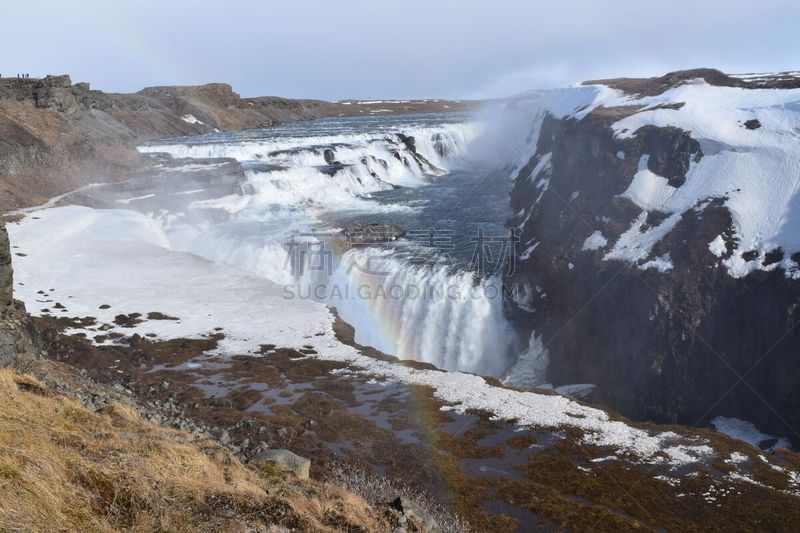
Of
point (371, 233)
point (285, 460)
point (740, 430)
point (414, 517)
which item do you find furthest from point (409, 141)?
point (414, 517)

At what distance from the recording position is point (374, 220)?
1640 inches

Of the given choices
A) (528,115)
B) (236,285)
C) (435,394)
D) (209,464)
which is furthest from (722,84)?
(528,115)

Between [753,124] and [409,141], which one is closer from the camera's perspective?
[753,124]

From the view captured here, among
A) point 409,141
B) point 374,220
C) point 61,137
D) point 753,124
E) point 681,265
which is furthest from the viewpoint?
point 409,141

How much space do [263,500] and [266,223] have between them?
3415 cm

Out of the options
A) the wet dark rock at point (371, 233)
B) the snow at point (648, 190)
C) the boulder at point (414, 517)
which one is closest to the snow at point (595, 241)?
the snow at point (648, 190)

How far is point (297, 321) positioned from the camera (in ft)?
83.1

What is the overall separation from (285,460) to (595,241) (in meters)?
Result: 20.7

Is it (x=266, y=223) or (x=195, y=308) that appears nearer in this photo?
(x=195, y=308)

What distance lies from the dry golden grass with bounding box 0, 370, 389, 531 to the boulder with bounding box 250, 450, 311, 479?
839 mm

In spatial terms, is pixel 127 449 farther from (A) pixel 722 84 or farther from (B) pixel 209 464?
(A) pixel 722 84

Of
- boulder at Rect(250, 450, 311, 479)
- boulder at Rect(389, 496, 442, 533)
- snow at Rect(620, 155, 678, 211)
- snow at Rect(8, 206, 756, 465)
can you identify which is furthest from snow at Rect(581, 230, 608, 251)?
boulder at Rect(389, 496, 442, 533)

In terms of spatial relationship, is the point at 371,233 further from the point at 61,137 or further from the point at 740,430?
the point at 61,137

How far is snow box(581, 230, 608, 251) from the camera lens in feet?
88.6
